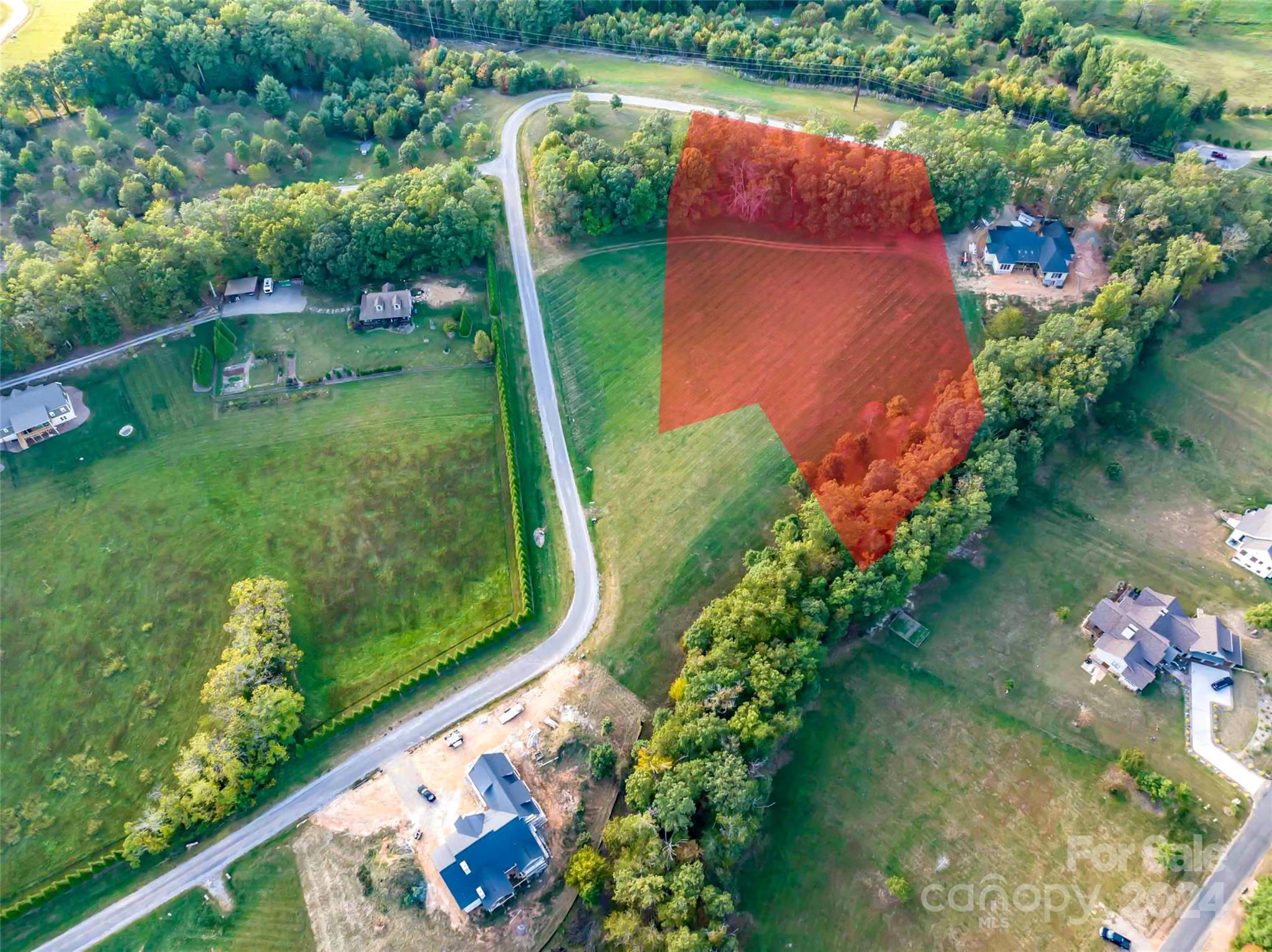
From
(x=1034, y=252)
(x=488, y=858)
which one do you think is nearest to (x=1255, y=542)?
(x=1034, y=252)

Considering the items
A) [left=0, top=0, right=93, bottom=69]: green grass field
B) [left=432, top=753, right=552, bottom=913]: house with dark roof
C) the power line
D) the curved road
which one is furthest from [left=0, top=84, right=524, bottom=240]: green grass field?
[left=432, top=753, right=552, bottom=913]: house with dark roof

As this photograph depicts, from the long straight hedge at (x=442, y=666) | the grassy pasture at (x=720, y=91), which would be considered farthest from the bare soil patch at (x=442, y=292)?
the grassy pasture at (x=720, y=91)

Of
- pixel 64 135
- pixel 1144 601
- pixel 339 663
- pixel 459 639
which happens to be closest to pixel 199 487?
pixel 339 663

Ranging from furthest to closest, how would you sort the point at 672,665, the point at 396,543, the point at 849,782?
the point at 396,543 < the point at 672,665 < the point at 849,782

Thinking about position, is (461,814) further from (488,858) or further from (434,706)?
(434,706)

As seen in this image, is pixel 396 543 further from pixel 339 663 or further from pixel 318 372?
pixel 318 372
